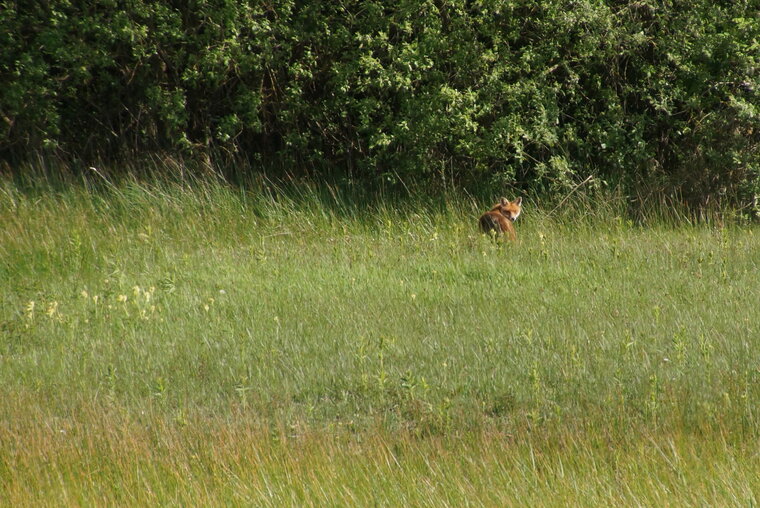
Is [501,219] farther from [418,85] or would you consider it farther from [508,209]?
[418,85]

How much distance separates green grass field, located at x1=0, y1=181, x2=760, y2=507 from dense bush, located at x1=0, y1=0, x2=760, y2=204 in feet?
5.76

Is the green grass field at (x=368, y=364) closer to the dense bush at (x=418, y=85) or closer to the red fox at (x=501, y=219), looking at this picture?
the red fox at (x=501, y=219)

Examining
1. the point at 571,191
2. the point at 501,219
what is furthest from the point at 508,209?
the point at 571,191

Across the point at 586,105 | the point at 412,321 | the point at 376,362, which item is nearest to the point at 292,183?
the point at 586,105

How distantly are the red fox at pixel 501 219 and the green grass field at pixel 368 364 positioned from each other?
21cm

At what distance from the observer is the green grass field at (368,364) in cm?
477

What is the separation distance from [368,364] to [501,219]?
3.94 m

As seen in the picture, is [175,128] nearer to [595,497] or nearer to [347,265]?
[347,265]

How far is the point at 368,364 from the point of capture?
6.35 meters


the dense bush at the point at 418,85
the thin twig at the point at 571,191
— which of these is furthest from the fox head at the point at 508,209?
the dense bush at the point at 418,85

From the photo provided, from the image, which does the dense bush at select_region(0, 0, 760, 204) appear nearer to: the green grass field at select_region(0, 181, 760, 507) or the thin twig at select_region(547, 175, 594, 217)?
the thin twig at select_region(547, 175, 594, 217)

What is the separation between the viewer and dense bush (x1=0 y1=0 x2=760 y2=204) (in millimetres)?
11320

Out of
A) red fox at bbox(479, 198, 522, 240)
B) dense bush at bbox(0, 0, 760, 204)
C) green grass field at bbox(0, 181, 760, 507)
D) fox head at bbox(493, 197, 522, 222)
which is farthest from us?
dense bush at bbox(0, 0, 760, 204)

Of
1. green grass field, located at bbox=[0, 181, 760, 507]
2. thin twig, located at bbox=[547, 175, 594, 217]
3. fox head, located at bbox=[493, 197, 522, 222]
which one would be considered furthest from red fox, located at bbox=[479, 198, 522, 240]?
thin twig, located at bbox=[547, 175, 594, 217]
